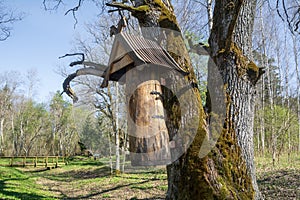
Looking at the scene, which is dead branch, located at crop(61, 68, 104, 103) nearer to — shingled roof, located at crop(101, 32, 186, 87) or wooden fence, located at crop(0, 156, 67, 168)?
shingled roof, located at crop(101, 32, 186, 87)

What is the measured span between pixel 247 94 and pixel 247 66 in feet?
1.07

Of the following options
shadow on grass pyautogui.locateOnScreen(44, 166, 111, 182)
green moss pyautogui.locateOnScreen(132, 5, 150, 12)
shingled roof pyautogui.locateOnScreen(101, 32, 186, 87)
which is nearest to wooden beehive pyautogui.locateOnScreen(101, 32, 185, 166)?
shingled roof pyautogui.locateOnScreen(101, 32, 186, 87)

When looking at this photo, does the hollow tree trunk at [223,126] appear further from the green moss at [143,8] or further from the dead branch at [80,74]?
the dead branch at [80,74]

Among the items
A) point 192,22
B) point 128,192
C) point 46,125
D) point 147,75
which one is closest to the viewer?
point 147,75

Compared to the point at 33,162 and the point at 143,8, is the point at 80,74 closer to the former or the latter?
the point at 143,8

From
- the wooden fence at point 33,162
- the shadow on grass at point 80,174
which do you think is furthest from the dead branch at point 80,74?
the wooden fence at point 33,162

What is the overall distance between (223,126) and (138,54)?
1197mm

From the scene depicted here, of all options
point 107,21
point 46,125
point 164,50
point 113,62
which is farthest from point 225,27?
point 46,125

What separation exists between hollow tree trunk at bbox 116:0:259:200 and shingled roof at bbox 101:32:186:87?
0.21m

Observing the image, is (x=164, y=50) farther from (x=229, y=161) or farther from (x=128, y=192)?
(x=128, y=192)

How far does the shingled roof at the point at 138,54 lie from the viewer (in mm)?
2619

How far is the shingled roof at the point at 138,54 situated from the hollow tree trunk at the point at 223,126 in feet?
0.69

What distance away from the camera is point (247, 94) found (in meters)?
2.92

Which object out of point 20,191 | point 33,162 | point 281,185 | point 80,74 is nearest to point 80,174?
point 33,162
